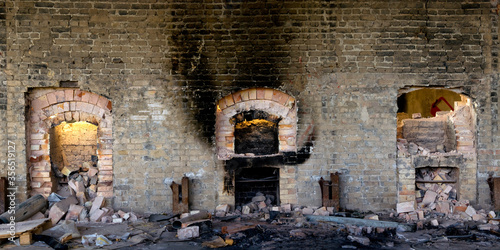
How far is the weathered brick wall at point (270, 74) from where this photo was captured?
7562 millimetres

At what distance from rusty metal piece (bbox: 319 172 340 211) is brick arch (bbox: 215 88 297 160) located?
88cm

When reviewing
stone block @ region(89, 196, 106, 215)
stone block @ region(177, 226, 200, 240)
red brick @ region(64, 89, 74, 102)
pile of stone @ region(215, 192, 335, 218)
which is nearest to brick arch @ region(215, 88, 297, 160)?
pile of stone @ region(215, 192, 335, 218)

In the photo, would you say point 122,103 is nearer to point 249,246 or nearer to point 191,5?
point 191,5

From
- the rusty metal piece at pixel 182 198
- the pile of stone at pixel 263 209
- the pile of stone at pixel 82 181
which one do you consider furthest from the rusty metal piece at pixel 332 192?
the pile of stone at pixel 82 181

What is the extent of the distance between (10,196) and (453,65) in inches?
347

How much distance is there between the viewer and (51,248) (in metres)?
5.89

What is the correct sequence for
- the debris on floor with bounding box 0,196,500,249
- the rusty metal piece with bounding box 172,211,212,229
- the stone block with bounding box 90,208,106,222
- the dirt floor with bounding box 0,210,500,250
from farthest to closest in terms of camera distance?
the stone block with bounding box 90,208,106,222 < the rusty metal piece with bounding box 172,211,212,229 < the debris on floor with bounding box 0,196,500,249 < the dirt floor with bounding box 0,210,500,250

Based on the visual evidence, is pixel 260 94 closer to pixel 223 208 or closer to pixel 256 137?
pixel 256 137

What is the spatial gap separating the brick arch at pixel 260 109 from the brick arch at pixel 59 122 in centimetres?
217

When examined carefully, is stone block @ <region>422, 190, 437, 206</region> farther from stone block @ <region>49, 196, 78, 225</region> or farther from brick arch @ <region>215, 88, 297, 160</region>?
stone block @ <region>49, 196, 78, 225</region>

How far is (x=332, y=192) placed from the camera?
25.1 ft

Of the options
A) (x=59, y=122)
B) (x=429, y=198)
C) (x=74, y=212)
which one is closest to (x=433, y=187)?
(x=429, y=198)

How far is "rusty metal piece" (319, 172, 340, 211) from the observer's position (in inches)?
300

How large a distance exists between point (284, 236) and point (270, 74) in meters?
3.04
